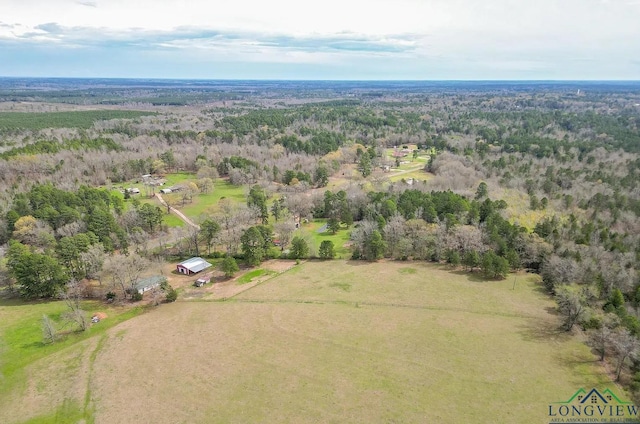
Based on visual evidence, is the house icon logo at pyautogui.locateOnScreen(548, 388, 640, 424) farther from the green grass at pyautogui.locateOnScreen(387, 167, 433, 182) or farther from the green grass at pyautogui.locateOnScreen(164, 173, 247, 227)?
the green grass at pyautogui.locateOnScreen(387, 167, 433, 182)

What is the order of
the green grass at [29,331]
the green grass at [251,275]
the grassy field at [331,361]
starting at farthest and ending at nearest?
the green grass at [251,275] < the green grass at [29,331] < the grassy field at [331,361]

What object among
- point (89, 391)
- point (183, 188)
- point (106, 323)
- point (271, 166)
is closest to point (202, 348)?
point (89, 391)

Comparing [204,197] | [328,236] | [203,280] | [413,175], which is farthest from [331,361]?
[413,175]

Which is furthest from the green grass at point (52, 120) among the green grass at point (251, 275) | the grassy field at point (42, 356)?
the green grass at point (251, 275)

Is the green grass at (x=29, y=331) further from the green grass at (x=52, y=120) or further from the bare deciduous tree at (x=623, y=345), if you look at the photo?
the green grass at (x=52, y=120)

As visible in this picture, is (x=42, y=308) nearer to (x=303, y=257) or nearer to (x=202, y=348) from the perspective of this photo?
(x=202, y=348)

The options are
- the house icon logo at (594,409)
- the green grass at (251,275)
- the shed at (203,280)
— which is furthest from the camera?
the green grass at (251,275)

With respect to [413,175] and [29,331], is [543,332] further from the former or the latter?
[413,175]
